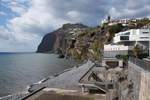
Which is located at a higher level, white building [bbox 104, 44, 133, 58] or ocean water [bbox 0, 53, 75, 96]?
white building [bbox 104, 44, 133, 58]

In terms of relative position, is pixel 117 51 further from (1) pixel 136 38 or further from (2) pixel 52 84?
(2) pixel 52 84

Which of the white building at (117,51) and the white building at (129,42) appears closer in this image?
the white building at (117,51)

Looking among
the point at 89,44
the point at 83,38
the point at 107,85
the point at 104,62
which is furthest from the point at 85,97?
the point at 83,38

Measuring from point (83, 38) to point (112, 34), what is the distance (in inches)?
1390

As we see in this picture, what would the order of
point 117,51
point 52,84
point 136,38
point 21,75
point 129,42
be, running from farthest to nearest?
point 129,42
point 136,38
point 117,51
point 21,75
point 52,84

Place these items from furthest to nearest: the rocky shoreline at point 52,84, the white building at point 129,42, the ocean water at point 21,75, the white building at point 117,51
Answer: the white building at point 129,42, the white building at point 117,51, the ocean water at point 21,75, the rocky shoreline at point 52,84

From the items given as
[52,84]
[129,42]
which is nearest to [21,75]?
[52,84]

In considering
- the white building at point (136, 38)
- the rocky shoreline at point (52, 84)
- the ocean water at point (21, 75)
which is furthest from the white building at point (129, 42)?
the rocky shoreline at point (52, 84)

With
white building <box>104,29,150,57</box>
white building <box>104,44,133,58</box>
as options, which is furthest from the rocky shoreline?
white building <box>104,29,150,57</box>

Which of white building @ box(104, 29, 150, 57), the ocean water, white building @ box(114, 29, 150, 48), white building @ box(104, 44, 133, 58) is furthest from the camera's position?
white building @ box(114, 29, 150, 48)

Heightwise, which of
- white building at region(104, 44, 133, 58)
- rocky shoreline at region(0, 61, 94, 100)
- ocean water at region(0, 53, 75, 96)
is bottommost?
ocean water at region(0, 53, 75, 96)

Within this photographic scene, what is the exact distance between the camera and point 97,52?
12888 centimetres

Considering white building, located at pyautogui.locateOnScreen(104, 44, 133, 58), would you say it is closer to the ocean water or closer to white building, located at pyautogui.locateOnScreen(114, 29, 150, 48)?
white building, located at pyautogui.locateOnScreen(114, 29, 150, 48)

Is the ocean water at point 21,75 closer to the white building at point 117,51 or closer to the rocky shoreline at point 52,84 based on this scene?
the rocky shoreline at point 52,84
